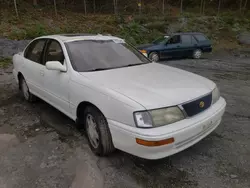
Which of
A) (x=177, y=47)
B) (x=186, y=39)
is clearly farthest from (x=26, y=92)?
(x=186, y=39)

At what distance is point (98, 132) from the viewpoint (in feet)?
8.86

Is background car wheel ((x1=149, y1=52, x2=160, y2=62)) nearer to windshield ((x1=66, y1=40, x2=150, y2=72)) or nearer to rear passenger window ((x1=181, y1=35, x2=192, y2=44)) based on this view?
rear passenger window ((x1=181, y1=35, x2=192, y2=44))

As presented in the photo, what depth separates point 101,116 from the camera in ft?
8.68

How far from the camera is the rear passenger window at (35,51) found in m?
4.01

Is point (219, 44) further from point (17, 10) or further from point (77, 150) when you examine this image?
point (77, 150)

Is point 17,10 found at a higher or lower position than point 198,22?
higher

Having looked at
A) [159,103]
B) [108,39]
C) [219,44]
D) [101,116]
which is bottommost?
[219,44]

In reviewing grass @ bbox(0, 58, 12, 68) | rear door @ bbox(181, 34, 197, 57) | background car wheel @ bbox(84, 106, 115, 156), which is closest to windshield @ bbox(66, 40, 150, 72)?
background car wheel @ bbox(84, 106, 115, 156)

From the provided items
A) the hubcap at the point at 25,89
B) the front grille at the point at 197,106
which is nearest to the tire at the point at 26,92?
the hubcap at the point at 25,89

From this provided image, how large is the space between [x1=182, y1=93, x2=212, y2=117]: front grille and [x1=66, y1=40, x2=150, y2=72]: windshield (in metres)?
1.30

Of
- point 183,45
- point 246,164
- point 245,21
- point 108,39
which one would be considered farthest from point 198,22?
point 246,164

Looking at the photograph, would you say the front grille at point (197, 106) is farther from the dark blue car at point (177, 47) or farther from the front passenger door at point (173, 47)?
the front passenger door at point (173, 47)

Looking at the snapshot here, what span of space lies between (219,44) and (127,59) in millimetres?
15202

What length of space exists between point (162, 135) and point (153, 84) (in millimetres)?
716
